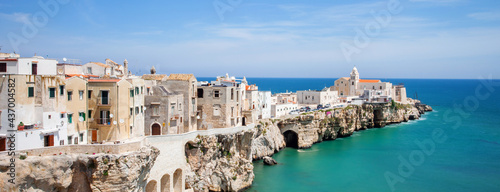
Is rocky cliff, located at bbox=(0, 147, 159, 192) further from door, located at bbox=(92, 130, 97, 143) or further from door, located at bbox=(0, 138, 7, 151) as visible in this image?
door, located at bbox=(92, 130, 97, 143)

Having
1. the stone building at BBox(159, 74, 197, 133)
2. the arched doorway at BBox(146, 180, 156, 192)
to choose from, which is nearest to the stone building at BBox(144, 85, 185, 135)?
the stone building at BBox(159, 74, 197, 133)

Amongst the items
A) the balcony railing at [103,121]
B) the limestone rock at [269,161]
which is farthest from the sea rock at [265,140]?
the balcony railing at [103,121]

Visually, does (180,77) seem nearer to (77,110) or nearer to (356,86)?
(77,110)

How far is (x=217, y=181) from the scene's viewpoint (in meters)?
45.5

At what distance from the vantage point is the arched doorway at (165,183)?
1602 inches

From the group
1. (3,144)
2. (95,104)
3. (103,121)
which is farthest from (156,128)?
(3,144)

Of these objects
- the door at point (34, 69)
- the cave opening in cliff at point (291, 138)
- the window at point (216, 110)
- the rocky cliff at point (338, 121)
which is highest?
the door at point (34, 69)

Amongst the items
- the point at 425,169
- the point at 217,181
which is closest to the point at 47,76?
the point at 217,181

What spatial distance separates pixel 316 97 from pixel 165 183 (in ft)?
182

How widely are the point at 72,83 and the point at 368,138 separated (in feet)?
195

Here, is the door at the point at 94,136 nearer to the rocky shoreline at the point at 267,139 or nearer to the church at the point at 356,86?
the rocky shoreline at the point at 267,139

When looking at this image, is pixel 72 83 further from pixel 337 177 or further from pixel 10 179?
pixel 337 177

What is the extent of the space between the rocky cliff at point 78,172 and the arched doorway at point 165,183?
6.49 meters

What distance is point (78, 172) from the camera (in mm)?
31969
